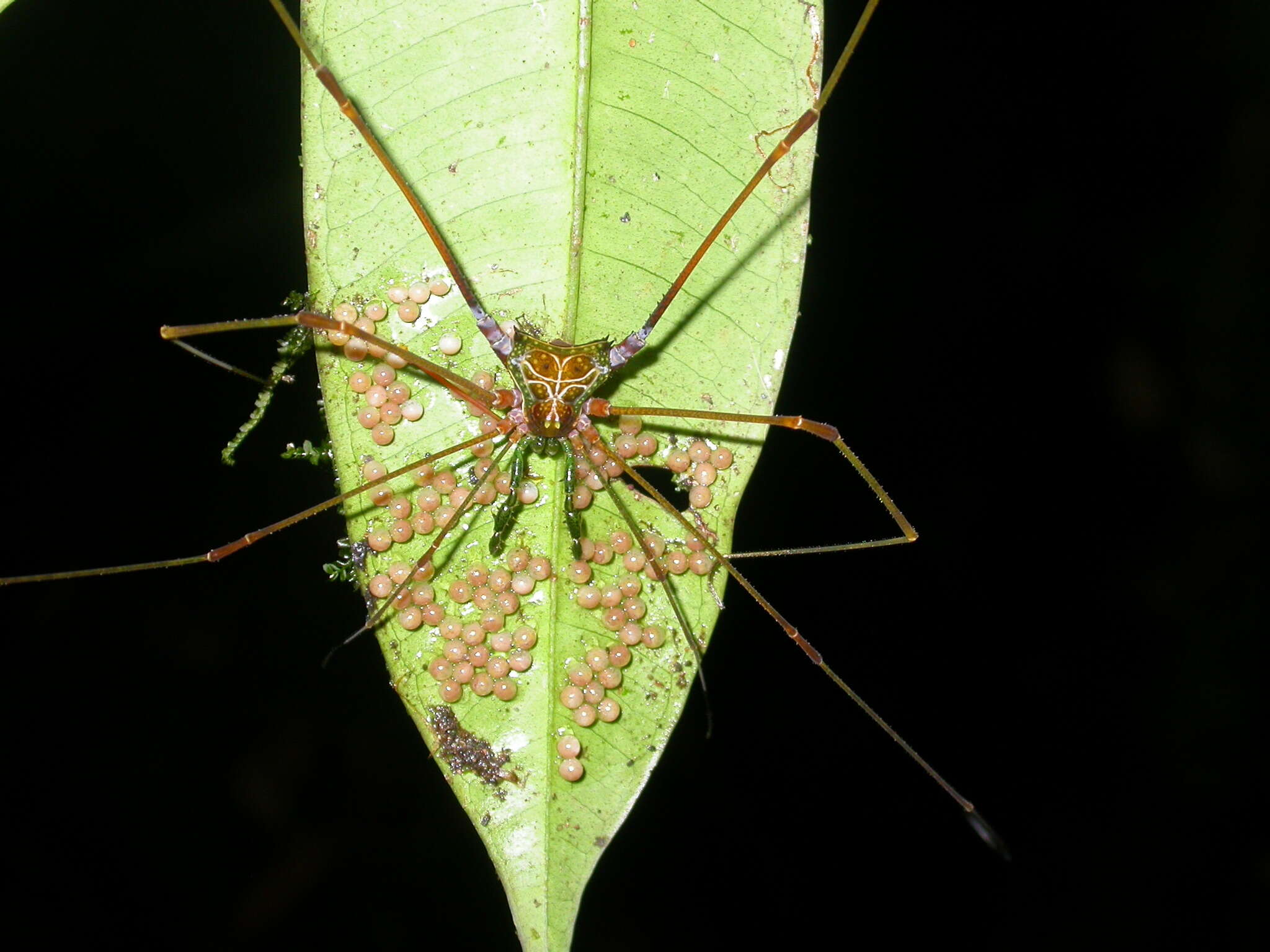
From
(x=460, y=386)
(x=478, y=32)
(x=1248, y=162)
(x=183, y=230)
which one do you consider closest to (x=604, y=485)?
(x=460, y=386)

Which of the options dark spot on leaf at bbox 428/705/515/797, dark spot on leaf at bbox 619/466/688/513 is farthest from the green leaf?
dark spot on leaf at bbox 619/466/688/513

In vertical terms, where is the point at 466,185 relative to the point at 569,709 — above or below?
above

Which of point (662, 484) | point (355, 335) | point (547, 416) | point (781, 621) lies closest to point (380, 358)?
point (355, 335)

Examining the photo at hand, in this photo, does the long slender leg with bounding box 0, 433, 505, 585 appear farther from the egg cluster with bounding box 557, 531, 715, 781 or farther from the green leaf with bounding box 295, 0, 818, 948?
the egg cluster with bounding box 557, 531, 715, 781

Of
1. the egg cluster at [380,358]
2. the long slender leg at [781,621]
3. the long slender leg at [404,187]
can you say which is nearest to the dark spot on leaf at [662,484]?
the long slender leg at [781,621]

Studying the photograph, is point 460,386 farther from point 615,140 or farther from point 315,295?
point 615,140

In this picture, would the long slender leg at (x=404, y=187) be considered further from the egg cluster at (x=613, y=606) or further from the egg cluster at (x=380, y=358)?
the egg cluster at (x=613, y=606)
